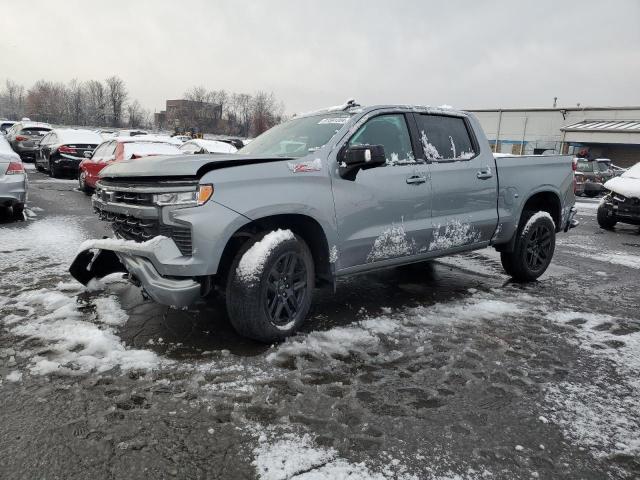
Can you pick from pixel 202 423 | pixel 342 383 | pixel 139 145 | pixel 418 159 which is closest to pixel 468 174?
pixel 418 159

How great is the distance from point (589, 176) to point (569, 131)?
21.9m

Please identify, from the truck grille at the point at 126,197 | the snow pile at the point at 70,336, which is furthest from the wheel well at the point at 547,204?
the snow pile at the point at 70,336

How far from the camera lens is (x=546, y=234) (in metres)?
6.00

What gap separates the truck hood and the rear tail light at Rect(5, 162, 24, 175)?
521 centimetres

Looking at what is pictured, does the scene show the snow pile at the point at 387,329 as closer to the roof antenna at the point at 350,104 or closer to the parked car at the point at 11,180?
the roof antenna at the point at 350,104

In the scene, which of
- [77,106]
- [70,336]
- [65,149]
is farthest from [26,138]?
[77,106]

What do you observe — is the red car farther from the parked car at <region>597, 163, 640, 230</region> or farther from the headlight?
the parked car at <region>597, 163, 640, 230</region>

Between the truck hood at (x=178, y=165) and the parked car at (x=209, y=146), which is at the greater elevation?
the parked car at (x=209, y=146)

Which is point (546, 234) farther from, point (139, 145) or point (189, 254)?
point (139, 145)

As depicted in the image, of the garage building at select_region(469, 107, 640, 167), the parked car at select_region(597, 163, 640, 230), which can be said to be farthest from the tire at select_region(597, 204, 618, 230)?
the garage building at select_region(469, 107, 640, 167)

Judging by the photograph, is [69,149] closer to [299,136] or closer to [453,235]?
[299,136]

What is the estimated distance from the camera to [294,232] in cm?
396

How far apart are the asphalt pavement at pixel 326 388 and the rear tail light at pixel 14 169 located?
3.52 m

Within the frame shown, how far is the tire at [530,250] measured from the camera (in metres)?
5.79
